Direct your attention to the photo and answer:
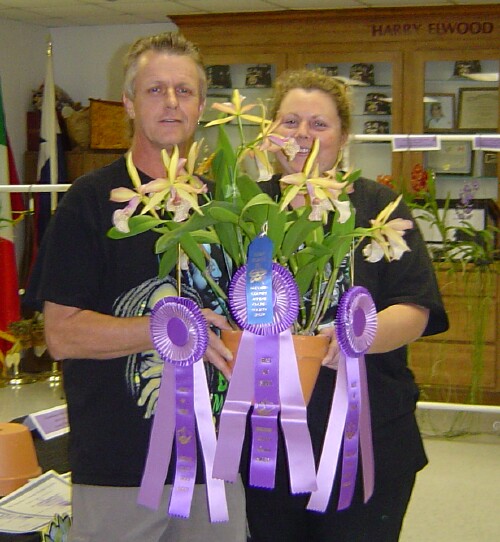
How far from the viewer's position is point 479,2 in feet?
19.5

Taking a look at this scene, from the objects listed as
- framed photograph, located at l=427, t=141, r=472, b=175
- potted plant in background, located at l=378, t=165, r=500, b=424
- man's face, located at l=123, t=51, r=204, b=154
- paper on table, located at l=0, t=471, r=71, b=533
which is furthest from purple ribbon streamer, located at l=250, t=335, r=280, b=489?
framed photograph, located at l=427, t=141, r=472, b=175

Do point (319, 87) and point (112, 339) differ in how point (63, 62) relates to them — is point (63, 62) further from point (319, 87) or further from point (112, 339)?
point (112, 339)

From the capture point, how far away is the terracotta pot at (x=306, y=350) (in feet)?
4.55

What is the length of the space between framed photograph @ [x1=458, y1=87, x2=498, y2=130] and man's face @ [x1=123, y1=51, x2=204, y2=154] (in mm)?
4750

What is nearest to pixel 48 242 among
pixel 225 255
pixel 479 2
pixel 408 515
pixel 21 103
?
pixel 225 255

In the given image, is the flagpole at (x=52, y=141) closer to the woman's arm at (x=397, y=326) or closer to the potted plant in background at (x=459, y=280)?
the potted plant in background at (x=459, y=280)

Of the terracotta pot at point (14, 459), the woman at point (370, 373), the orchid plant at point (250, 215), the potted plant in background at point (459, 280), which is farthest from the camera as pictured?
the potted plant in background at point (459, 280)

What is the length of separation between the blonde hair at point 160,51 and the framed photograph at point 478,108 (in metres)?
4.70

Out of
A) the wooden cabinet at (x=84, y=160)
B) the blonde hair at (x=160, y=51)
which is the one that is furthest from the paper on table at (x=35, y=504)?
the wooden cabinet at (x=84, y=160)

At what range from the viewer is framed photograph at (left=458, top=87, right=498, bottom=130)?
19.9 feet

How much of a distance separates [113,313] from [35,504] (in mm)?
794

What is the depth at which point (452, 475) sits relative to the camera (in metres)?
4.17

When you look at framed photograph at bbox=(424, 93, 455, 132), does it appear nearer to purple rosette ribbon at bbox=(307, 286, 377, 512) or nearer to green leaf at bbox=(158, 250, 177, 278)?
purple rosette ribbon at bbox=(307, 286, 377, 512)

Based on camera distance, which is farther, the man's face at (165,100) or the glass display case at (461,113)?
the glass display case at (461,113)
